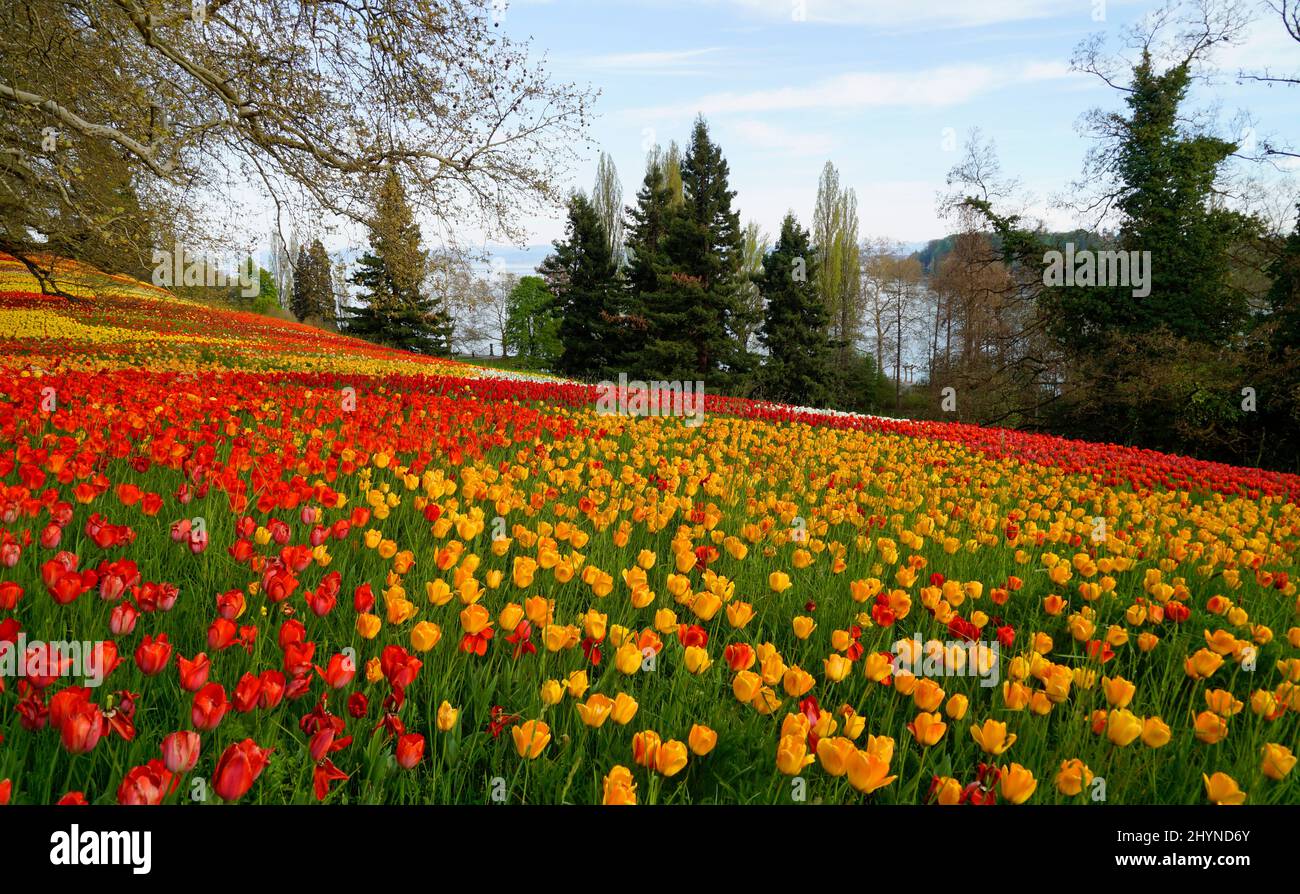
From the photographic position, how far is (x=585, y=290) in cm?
3008

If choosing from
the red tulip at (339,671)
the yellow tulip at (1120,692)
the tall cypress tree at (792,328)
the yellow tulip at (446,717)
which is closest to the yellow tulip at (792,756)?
the yellow tulip at (446,717)

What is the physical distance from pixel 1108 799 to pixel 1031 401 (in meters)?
22.9

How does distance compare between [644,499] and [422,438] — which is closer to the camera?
[644,499]

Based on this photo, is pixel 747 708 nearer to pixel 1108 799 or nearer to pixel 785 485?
Answer: pixel 1108 799

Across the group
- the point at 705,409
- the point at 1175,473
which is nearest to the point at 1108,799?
the point at 1175,473

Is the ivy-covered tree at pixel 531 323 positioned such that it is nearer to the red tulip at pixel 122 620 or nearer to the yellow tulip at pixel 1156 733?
the red tulip at pixel 122 620

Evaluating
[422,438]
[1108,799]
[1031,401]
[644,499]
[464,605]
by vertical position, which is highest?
[1031,401]

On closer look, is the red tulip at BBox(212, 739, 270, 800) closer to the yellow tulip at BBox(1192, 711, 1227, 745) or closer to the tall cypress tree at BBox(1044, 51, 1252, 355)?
the yellow tulip at BBox(1192, 711, 1227, 745)

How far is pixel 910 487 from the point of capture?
5.06 meters
